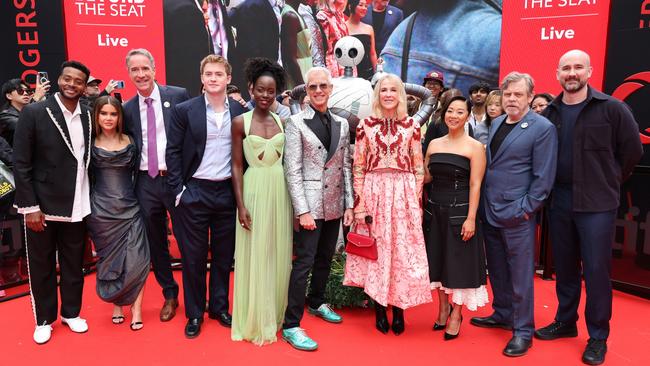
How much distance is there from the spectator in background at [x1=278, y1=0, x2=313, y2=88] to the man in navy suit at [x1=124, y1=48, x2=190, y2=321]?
13.6ft

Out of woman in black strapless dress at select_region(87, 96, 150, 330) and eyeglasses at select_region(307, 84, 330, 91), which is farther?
woman in black strapless dress at select_region(87, 96, 150, 330)

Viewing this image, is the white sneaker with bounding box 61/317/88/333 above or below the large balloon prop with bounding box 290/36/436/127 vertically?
below

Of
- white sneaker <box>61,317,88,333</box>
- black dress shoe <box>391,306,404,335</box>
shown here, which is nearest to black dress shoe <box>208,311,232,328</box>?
white sneaker <box>61,317,88,333</box>

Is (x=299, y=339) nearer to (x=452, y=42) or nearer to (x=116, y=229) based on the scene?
(x=116, y=229)

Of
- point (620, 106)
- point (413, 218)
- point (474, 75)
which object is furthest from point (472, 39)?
point (413, 218)

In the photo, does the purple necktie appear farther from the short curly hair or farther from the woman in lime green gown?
the short curly hair

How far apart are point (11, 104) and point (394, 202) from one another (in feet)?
14.0

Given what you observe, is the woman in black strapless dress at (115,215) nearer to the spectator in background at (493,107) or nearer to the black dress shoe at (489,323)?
the black dress shoe at (489,323)

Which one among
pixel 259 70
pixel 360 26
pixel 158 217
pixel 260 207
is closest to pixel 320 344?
pixel 260 207

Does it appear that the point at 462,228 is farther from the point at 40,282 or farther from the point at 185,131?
the point at 40,282

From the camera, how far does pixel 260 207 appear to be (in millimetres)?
3023

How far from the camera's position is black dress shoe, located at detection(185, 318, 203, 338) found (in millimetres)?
3236

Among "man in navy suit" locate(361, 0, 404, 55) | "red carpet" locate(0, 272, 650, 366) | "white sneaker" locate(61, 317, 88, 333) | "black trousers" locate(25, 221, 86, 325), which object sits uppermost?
"man in navy suit" locate(361, 0, 404, 55)

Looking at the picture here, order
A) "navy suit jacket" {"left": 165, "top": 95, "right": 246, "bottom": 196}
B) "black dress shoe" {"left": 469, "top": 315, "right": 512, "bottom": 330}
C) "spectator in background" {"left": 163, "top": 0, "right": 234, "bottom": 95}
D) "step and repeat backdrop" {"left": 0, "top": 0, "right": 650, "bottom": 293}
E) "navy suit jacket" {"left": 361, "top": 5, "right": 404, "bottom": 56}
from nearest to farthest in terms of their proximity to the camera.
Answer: "navy suit jacket" {"left": 165, "top": 95, "right": 246, "bottom": 196}
"black dress shoe" {"left": 469, "top": 315, "right": 512, "bottom": 330}
"step and repeat backdrop" {"left": 0, "top": 0, "right": 650, "bottom": 293}
"spectator in background" {"left": 163, "top": 0, "right": 234, "bottom": 95}
"navy suit jacket" {"left": 361, "top": 5, "right": 404, "bottom": 56}
